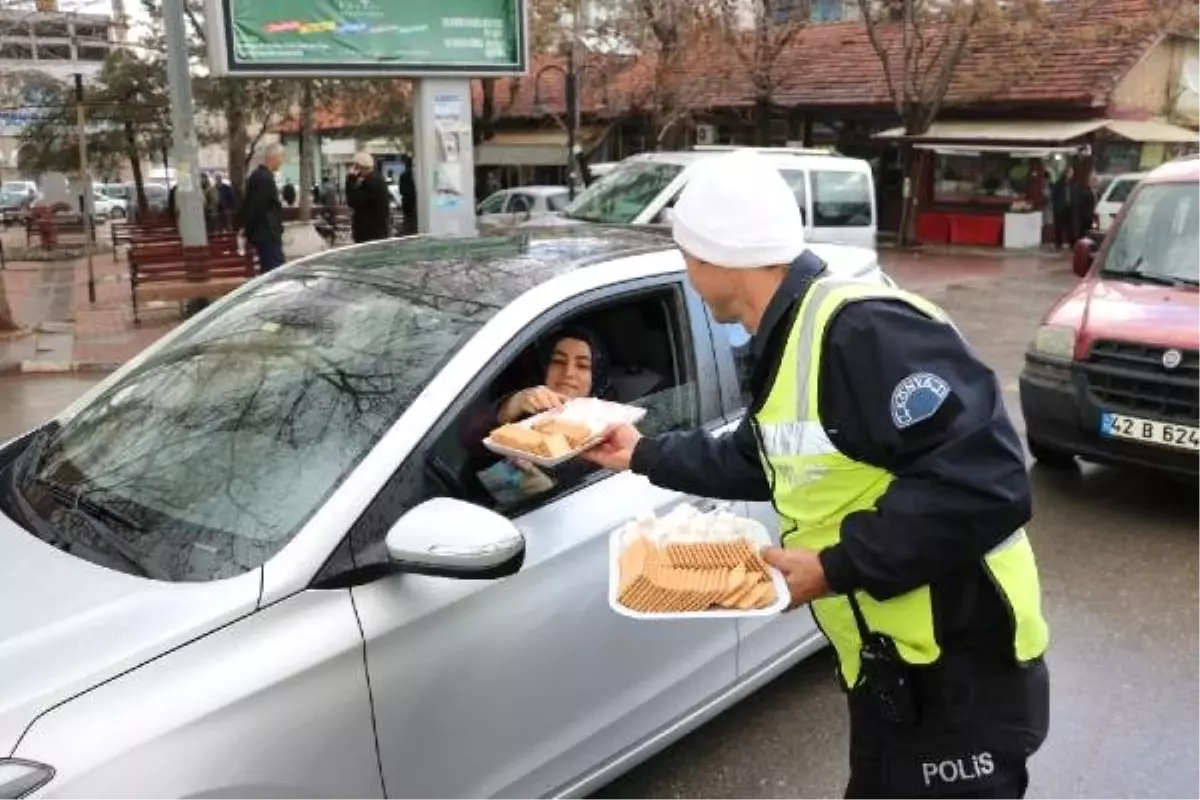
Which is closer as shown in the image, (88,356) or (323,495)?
(323,495)

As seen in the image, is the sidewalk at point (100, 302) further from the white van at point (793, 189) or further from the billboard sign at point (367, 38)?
the white van at point (793, 189)

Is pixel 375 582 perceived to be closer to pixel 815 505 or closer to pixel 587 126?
pixel 815 505

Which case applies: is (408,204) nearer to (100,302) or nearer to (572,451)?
(100,302)

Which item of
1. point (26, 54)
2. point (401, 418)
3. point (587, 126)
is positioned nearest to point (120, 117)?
point (26, 54)

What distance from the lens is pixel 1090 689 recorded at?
153 inches

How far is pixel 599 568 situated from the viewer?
268cm

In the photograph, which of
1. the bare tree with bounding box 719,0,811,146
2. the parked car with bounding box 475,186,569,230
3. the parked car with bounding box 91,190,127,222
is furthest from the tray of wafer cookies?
the parked car with bounding box 91,190,127,222

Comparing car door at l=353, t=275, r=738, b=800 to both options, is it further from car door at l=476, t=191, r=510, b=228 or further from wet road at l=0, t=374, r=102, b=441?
car door at l=476, t=191, r=510, b=228

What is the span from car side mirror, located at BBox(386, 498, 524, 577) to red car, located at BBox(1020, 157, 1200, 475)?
428 cm

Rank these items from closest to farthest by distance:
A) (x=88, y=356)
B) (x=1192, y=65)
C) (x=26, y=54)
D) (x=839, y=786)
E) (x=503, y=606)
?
(x=503, y=606) → (x=839, y=786) → (x=88, y=356) → (x=26, y=54) → (x=1192, y=65)

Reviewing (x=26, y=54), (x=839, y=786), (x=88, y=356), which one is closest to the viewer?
(x=839, y=786)

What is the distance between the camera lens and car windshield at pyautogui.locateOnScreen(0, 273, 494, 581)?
2330 mm

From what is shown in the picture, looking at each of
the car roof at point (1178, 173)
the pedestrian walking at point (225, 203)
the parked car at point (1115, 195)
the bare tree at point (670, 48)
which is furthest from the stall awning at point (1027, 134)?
the car roof at point (1178, 173)

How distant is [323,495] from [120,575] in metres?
0.42
